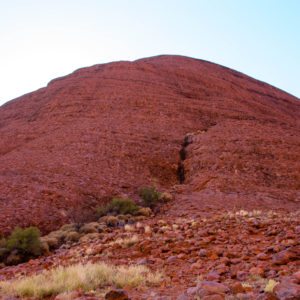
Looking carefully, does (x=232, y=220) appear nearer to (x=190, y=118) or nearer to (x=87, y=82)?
(x=190, y=118)

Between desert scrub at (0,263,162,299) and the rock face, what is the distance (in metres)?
7.73

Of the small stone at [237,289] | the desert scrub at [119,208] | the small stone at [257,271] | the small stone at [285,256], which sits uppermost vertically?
the small stone at [237,289]

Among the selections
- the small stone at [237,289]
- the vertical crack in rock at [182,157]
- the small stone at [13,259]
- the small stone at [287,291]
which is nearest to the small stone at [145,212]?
the small stone at [13,259]

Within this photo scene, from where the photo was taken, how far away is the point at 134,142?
24.2m

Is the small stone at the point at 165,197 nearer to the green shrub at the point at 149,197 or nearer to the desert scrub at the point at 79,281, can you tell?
the green shrub at the point at 149,197

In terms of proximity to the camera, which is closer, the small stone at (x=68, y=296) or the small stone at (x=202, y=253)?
the small stone at (x=68, y=296)

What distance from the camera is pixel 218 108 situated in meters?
33.2

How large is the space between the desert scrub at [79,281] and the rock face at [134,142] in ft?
25.4

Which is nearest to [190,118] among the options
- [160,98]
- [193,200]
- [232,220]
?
[160,98]

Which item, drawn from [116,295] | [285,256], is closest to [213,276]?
[285,256]

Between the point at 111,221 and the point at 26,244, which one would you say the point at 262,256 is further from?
the point at 111,221

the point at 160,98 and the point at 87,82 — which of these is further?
the point at 87,82

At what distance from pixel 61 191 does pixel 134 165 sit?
5.53m

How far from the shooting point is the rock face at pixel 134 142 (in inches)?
688
